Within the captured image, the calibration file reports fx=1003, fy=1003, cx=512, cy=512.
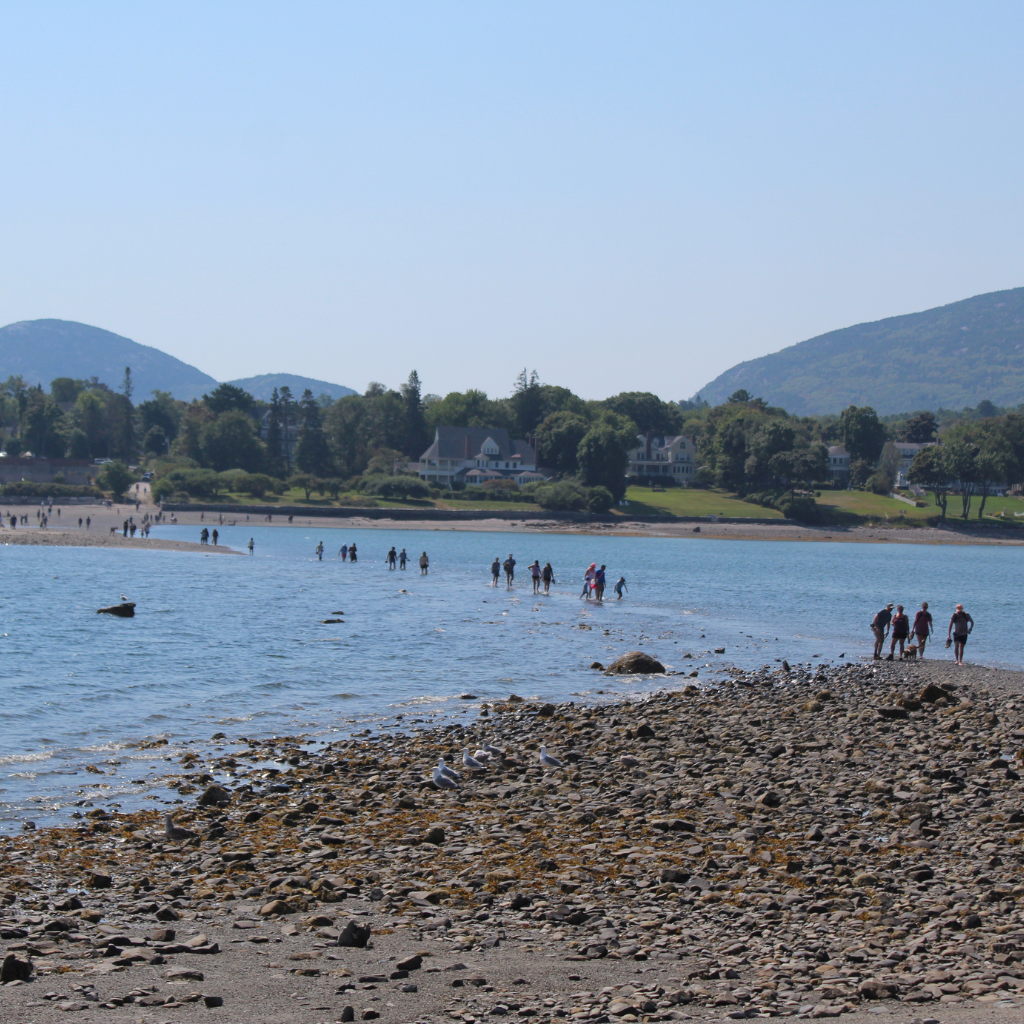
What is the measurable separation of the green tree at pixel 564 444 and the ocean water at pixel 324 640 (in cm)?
Result: 7696

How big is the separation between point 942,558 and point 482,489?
204 feet

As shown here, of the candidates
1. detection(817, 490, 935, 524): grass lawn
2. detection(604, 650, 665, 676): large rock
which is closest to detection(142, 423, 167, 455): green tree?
detection(817, 490, 935, 524): grass lawn

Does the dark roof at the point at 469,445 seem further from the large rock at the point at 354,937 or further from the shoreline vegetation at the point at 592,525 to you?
the large rock at the point at 354,937

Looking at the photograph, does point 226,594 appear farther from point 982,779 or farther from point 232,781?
point 982,779

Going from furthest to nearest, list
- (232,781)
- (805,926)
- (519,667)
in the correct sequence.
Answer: (519,667)
(232,781)
(805,926)

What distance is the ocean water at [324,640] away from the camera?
17.9m

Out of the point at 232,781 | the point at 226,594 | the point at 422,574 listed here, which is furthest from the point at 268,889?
the point at 422,574

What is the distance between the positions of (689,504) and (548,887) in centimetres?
12980

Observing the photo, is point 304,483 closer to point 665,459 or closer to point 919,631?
point 665,459

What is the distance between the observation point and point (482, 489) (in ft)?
453

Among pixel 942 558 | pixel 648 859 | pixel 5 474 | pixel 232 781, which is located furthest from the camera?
pixel 5 474

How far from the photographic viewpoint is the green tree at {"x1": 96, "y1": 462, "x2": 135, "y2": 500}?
410ft

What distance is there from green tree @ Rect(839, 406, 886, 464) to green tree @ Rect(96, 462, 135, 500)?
117167 mm

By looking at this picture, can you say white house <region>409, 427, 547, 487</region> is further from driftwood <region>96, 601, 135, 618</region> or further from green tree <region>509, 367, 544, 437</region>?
driftwood <region>96, 601, 135, 618</region>
